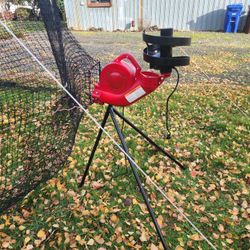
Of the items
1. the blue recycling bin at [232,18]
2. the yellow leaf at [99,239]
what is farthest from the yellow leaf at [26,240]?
the blue recycling bin at [232,18]

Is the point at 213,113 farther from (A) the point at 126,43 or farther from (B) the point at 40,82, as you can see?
(A) the point at 126,43

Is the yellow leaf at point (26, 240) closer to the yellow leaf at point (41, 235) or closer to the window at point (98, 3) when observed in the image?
the yellow leaf at point (41, 235)

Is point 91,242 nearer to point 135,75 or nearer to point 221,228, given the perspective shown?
point 221,228

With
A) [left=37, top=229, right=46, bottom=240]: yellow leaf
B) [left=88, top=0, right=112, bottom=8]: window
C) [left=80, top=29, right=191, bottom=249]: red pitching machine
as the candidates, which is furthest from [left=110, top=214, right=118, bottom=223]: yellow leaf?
[left=88, top=0, right=112, bottom=8]: window

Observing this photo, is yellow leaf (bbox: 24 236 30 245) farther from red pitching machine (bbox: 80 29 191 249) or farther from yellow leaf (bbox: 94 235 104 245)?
red pitching machine (bbox: 80 29 191 249)

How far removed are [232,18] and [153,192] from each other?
40.5 feet

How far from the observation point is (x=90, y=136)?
15.2 feet

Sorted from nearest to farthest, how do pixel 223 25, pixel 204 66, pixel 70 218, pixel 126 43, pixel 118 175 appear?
pixel 70 218 < pixel 118 175 < pixel 204 66 < pixel 126 43 < pixel 223 25

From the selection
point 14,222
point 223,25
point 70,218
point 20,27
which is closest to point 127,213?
point 70,218

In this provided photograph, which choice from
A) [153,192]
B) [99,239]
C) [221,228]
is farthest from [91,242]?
[221,228]

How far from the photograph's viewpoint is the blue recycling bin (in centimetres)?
1287

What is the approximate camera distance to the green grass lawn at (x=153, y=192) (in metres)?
2.94

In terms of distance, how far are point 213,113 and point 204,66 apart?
138 inches

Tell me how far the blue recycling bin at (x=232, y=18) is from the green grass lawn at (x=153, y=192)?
8.97 metres
